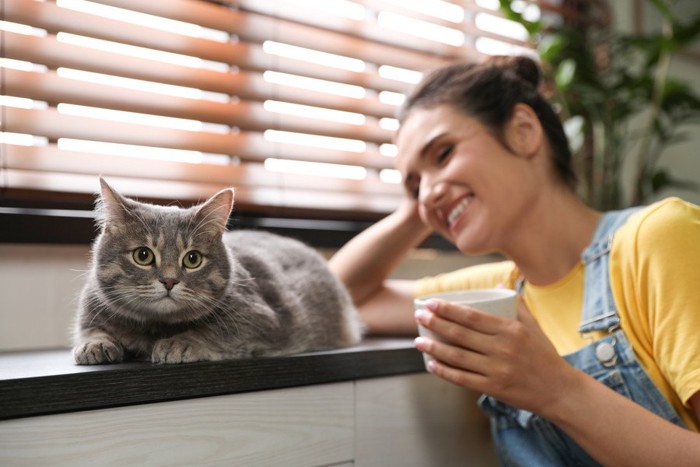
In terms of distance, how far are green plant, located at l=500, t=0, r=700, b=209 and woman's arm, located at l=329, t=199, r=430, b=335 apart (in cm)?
67

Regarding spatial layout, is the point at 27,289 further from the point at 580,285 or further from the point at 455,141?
the point at 580,285

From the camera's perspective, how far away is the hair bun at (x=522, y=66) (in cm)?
126

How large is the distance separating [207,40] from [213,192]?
1.12 ft

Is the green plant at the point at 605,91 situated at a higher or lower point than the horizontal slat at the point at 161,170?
higher

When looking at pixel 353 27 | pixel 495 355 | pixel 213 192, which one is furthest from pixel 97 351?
pixel 353 27

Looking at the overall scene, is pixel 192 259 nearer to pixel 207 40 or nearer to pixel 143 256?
pixel 143 256

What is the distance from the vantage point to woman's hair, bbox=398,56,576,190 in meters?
1.14

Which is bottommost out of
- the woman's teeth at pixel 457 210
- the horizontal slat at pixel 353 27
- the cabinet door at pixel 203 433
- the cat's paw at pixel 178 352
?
the cabinet door at pixel 203 433

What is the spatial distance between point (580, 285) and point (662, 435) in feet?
1.04

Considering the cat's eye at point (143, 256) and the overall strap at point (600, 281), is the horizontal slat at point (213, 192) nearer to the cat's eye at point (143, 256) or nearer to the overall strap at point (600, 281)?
the cat's eye at point (143, 256)

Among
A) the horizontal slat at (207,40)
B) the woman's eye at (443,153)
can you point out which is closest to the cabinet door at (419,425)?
the woman's eye at (443,153)

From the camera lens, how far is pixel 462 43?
76.8 inches

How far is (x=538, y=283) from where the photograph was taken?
1184mm

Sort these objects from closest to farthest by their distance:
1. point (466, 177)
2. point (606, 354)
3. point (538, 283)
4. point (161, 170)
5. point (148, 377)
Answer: point (148, 377) → point (606, 354) → point (466, 177) → point (538, 283) → point (161, 170)
